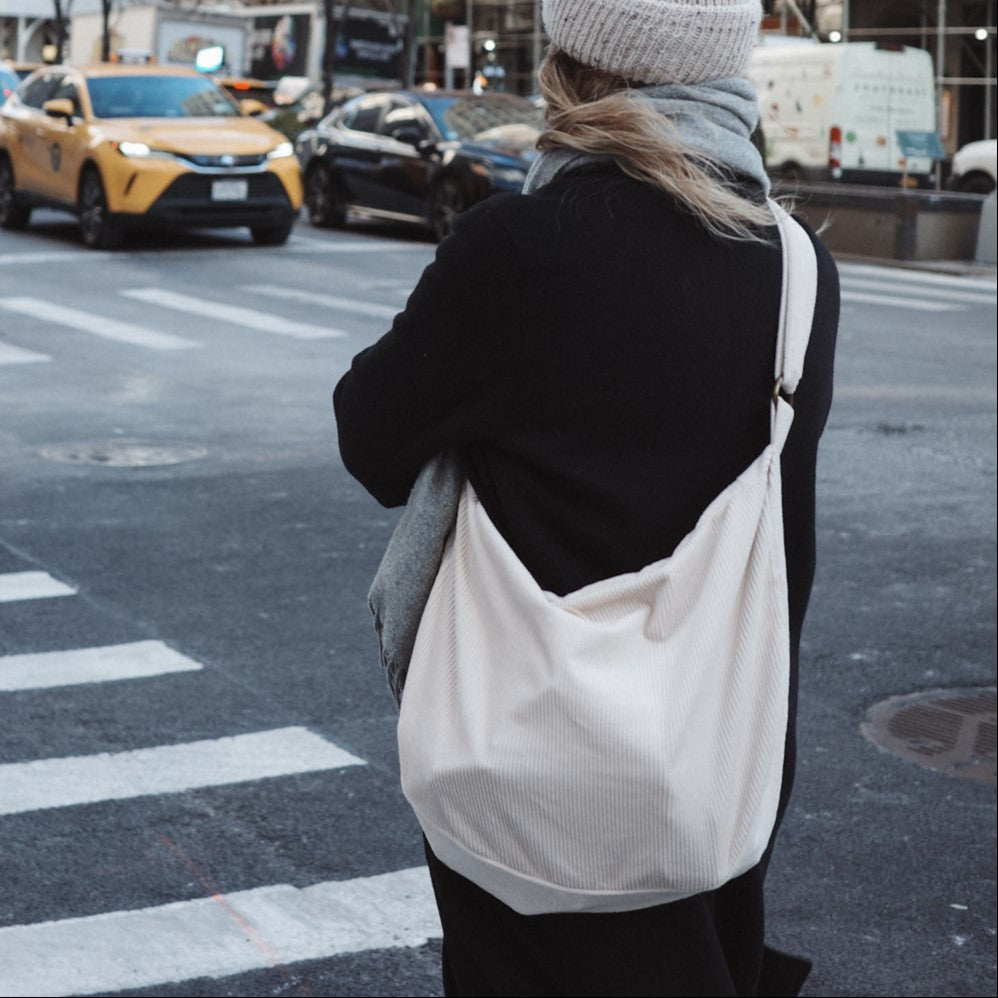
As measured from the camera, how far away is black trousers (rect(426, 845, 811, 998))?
2.18m

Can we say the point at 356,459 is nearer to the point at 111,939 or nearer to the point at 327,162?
the point at 111,939

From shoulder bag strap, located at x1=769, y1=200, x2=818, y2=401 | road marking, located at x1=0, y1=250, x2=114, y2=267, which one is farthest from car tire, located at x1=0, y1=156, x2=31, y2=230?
shoulder bag strap, located at x1=769, y1=200, x2=818, y2=401

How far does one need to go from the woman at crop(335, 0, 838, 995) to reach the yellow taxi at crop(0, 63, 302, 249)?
1731 cm

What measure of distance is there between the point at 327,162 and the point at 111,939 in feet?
67.2

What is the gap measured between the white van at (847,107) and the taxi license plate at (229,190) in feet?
42.4

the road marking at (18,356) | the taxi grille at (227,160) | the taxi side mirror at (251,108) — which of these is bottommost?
the road marking at (18,356)

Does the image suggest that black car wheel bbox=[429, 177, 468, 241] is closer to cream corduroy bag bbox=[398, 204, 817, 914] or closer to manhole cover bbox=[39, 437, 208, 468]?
manhole cover bbox=[39, 437, 208, 468]

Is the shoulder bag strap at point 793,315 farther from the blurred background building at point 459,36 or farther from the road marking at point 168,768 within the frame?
the blurred background building at point 459,36

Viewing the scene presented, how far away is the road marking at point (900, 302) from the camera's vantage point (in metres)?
17.7

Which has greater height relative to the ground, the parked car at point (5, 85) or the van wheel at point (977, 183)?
the parked car at point (5, 85)

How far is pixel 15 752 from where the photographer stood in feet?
16.4

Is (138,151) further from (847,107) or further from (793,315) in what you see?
(793,315)

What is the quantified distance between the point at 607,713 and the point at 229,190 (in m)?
18.1

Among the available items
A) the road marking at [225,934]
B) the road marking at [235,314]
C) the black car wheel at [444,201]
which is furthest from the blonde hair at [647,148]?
the black car wheel at [444,201]
